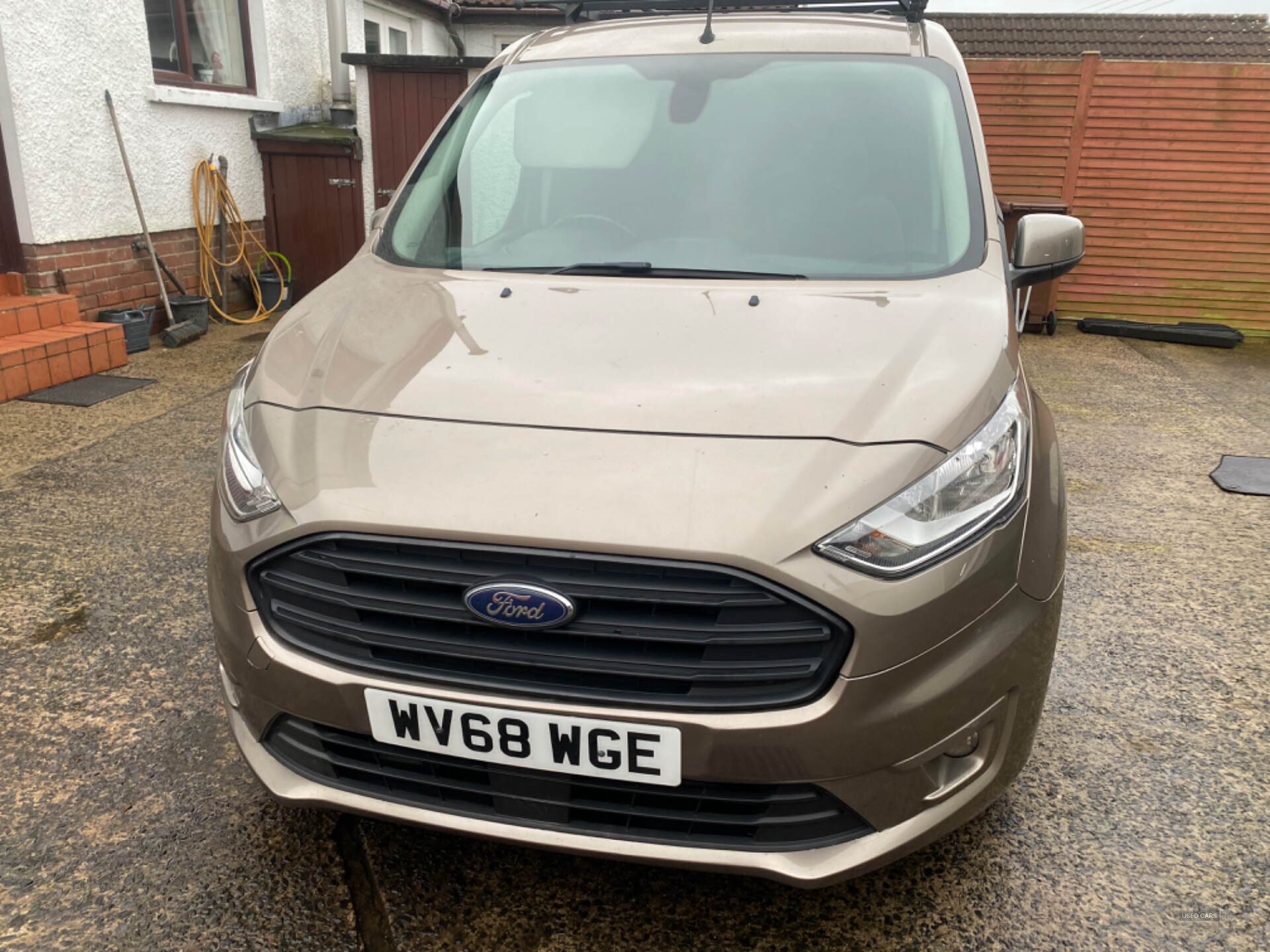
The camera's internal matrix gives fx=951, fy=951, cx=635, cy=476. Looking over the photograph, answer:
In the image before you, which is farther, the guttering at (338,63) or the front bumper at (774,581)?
the guttering at (338,63)

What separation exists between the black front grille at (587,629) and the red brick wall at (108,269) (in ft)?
18.4

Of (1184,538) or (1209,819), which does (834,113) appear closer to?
(1209,819)

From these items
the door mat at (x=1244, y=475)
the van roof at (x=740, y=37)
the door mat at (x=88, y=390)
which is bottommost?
the door mat at (x=1244, y=475)

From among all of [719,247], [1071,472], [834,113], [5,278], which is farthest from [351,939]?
[5,278]

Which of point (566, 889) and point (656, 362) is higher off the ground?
point (656, 362)

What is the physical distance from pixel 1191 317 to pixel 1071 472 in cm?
502

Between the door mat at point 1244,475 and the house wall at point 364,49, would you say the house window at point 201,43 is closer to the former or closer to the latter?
the house wall at point 364,49

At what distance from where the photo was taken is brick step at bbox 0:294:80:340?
5.54m

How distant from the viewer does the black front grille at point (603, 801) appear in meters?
1.57

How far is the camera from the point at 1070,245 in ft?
8.54

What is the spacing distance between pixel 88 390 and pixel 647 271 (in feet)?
14.8

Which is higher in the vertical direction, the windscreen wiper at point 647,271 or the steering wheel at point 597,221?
the steering wheel at point 597,221

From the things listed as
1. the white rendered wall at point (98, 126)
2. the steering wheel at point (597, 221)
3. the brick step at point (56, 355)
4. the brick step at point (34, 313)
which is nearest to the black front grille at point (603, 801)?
the steering wheel at point (597, 221)

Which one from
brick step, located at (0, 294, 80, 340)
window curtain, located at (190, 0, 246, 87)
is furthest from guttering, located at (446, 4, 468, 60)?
brick step, located at (0, 294, 80, 340)
